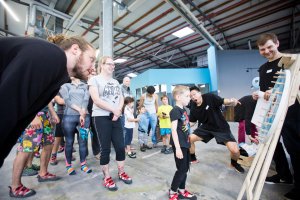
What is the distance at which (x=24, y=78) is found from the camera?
63cm

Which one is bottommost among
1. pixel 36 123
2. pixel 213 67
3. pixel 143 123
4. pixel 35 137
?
pixel 143 123

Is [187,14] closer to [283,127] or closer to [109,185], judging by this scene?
[283,127]

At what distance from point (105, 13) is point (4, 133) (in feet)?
13.6

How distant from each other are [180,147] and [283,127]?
1113mm

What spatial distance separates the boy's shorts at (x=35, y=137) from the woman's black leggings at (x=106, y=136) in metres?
0.57

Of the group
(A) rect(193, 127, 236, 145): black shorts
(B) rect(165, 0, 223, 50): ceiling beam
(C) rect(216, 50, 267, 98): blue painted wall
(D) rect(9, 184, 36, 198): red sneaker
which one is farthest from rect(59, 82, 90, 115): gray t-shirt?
(C) rect(216, 50, 267, 98): blue painted wall

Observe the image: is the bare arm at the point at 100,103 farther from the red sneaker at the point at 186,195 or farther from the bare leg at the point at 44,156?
the red sneaker at the point at 186,195

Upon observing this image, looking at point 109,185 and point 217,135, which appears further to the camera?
point 217,135

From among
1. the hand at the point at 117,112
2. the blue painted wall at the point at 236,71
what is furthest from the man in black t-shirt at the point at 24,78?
the blue painted wall at the point at 236,71

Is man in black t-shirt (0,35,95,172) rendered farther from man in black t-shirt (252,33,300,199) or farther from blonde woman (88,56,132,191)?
man in black t-shirt (252,33,300,199)

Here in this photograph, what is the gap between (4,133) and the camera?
64 cm

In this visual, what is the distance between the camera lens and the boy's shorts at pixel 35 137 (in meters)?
1.95

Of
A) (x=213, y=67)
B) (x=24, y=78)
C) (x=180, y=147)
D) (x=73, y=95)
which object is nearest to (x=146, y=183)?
(x=180, y=147)

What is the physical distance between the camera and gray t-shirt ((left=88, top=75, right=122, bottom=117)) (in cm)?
221
